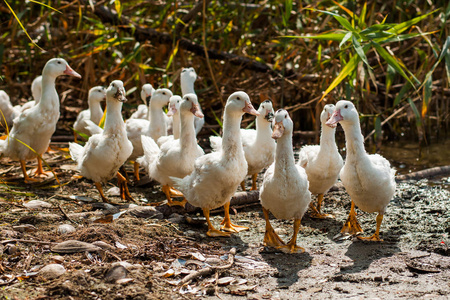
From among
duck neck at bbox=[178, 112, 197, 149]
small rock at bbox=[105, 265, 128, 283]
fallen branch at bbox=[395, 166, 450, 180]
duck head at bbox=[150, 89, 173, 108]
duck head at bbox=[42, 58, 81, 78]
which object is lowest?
small rock at bbox=[105, 265, 128, 283]

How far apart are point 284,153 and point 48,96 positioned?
12.1ft

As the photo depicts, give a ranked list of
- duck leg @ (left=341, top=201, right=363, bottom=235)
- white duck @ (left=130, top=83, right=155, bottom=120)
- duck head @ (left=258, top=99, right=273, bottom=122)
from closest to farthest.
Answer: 1. duck leg @ (left=341, top=201, right=363, bottom=235)
2. duck head @ (left=258, top=99, right=273, bottom=122)
3. white duck @ (left=130, top=83, right=155, bottom=120)

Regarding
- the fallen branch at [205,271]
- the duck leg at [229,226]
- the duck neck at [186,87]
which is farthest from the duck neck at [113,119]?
the fallen branch at [205,271]

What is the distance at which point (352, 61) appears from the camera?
623cm

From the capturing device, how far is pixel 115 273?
368 centimetres

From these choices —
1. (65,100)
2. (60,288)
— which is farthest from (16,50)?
(60,288)

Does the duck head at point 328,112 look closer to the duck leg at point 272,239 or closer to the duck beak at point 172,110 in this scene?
the duck leg at point 272,239

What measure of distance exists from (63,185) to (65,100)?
4847 mm

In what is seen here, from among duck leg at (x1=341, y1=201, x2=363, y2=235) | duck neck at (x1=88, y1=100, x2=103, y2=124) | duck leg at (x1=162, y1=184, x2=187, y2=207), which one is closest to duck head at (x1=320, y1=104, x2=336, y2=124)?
duck leg at (x1=341, y1=201, x2=363, y2=235)

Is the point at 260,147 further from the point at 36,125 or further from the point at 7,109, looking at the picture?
the point at 7,109

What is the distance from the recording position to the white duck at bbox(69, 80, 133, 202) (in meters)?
6.09

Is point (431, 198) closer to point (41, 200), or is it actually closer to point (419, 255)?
point (419, 255)

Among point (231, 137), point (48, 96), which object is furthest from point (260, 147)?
point (48, 96)

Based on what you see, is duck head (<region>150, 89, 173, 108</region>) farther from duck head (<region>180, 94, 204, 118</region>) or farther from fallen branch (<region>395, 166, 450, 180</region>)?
fallen branch (<region>395, 166, 450, 180</region>)
